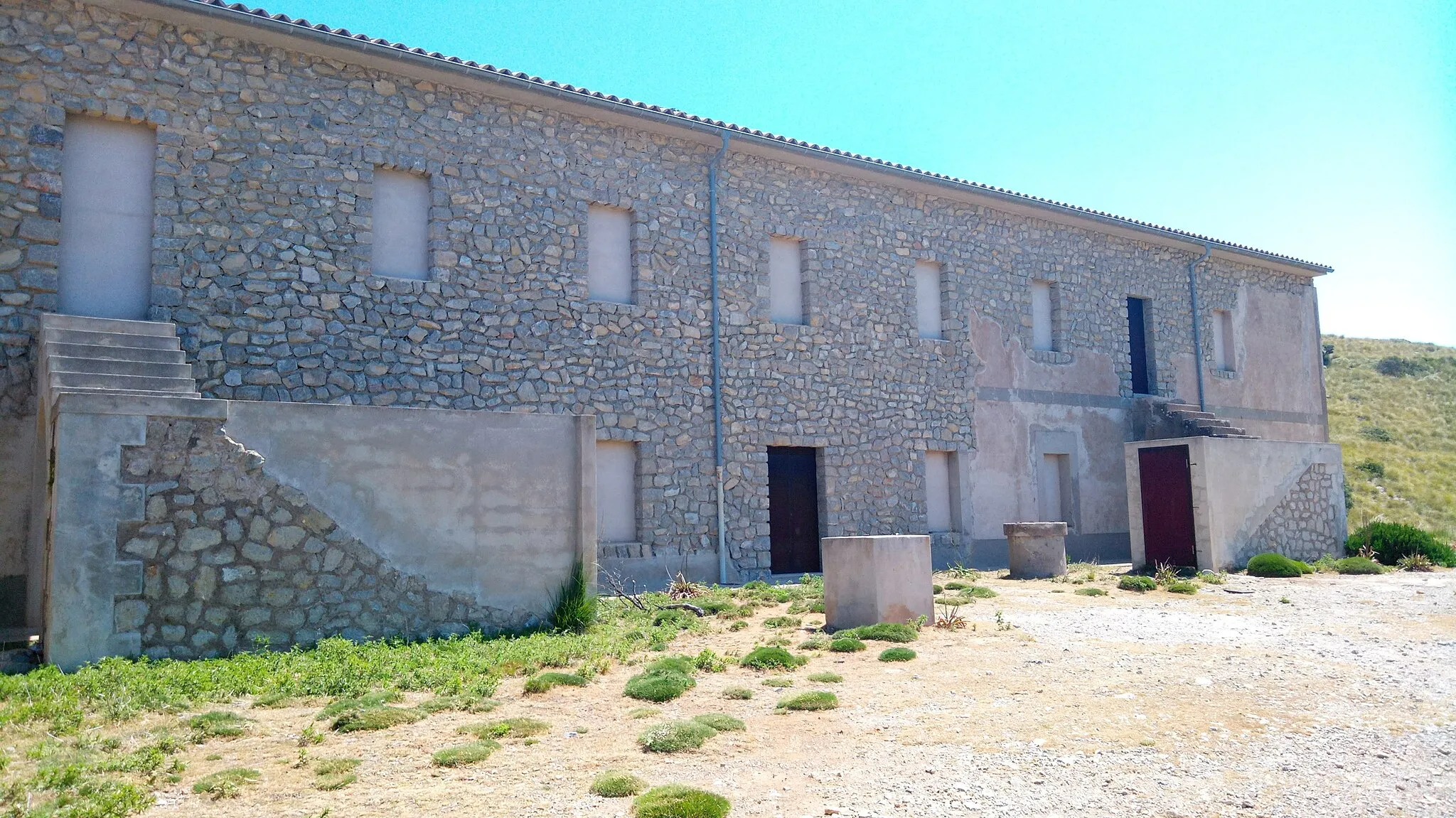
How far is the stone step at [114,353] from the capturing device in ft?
27.1

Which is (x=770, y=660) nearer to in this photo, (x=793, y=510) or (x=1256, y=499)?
(x=793, y=510)

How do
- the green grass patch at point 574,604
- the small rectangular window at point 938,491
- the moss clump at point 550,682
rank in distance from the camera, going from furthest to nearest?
the small rectangular window at point 938,491 < the green grass patch at point 574,604 < the moss clump at point 550,682

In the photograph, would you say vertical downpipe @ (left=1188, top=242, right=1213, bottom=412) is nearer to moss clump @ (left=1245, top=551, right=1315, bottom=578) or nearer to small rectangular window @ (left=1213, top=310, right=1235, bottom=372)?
small rectangular window @ (left=1213, top=310, right=1235, bottom=372)

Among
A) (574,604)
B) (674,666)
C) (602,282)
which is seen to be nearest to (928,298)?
(602,282)

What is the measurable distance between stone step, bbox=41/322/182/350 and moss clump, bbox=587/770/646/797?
634 centimetres

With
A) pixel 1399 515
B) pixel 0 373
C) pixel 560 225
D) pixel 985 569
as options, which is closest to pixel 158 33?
pixel 0 373

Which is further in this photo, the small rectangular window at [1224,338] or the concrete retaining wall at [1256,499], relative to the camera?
the small rectangular window at [1224,338]

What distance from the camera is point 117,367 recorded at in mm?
8234

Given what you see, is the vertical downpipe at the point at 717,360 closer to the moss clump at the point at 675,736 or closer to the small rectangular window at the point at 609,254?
the small rectangular window at the point at 609,254

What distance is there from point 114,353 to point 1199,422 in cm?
1669

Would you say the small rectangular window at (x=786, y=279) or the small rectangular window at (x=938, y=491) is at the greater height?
the small rectangular window at (x=786, y=279)

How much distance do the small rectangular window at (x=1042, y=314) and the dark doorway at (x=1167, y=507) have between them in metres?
3.39

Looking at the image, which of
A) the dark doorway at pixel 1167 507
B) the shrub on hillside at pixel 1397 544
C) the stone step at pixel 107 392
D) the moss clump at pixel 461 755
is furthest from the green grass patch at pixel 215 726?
the shrub on hillside at pixel 1397 544

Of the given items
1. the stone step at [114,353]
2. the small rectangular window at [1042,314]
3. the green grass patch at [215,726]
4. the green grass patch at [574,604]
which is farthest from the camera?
the small rectangular window at [1042,314]
